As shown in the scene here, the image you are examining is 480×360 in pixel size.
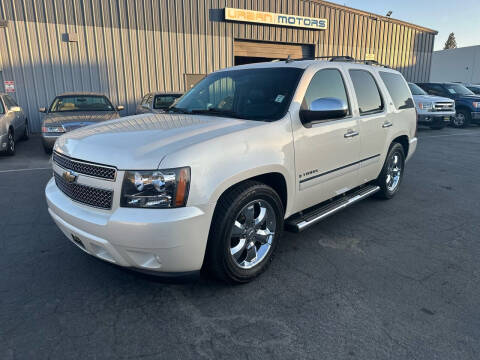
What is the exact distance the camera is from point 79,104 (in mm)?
9180

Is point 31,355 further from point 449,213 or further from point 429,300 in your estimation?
point 449,213

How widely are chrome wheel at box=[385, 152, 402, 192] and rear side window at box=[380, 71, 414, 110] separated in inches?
29.6

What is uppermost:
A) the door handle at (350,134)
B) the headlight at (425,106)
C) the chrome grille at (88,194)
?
the door handle at (350,134)

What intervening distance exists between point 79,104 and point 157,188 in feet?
26.8

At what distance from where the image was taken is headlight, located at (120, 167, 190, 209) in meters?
2.26

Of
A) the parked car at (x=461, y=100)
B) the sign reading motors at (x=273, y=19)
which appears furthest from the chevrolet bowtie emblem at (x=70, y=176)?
the parked car at (x=461, y=100)

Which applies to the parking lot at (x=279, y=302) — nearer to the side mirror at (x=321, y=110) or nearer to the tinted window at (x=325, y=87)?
the side mirror at (x=321, y=110)

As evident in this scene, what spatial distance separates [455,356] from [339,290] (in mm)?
896

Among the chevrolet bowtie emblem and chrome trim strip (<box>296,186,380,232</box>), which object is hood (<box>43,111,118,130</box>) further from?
chrome trim strip (<box>296,186,380,232</box>)

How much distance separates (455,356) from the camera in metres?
2.09

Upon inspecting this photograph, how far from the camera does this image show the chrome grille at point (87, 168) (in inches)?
93.3

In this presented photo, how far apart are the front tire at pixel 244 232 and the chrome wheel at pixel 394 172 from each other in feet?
8.80

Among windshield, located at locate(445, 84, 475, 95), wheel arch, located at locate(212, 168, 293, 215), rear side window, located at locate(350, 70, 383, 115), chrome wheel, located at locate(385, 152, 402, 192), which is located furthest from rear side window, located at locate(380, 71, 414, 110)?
windshield, located at locate(445, 84, 475, 95)

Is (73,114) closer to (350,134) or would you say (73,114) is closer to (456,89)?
(350,134)
